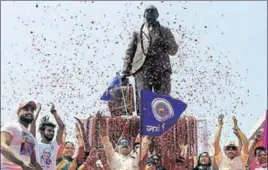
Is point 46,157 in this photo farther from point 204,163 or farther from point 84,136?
point 204,163

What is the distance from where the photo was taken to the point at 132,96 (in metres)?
10.2

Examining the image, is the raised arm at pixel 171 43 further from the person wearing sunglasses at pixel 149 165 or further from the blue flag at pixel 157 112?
the person wearing sunglasses at pixel 149 165

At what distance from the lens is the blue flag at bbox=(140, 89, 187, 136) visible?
7.95 metres

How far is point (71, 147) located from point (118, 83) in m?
3.90

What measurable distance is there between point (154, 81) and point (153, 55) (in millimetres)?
480

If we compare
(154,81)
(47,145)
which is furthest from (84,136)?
(154,81)

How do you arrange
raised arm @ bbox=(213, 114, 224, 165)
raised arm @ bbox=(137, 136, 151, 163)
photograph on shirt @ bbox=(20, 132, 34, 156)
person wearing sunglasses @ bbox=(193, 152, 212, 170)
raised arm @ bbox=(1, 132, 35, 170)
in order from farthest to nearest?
person wearing sunglasses @ bbox=(193, 152, 212, 170) → raised arm @ bbox=(213, 114, 224, 165) → raised arm @ bbox=(137, 136, 151, 163) → photograph on shirt @ bbox=(20, 132, 34, 156) → raised arm @ bbox=(1, 132, 35, 170)

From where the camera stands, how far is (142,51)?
10.3 m

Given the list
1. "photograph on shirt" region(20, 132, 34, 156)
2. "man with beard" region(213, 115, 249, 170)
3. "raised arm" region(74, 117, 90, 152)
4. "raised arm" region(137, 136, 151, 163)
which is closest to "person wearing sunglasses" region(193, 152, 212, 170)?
"man with beard" region(213, 115, 249, 170)

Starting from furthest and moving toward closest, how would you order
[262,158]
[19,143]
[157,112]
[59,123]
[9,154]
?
[157,112], [59,123], [262,158], [19,143], [9,154]

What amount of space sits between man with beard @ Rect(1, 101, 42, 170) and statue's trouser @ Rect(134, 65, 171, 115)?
4.93 metres

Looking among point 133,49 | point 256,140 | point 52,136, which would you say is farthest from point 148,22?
point 52,136

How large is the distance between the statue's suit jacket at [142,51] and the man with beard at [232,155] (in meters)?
3.04

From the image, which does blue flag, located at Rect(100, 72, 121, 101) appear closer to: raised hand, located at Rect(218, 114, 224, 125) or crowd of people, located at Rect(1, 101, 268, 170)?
crowd of people, located at Rect(1, 101, 268, 170)
